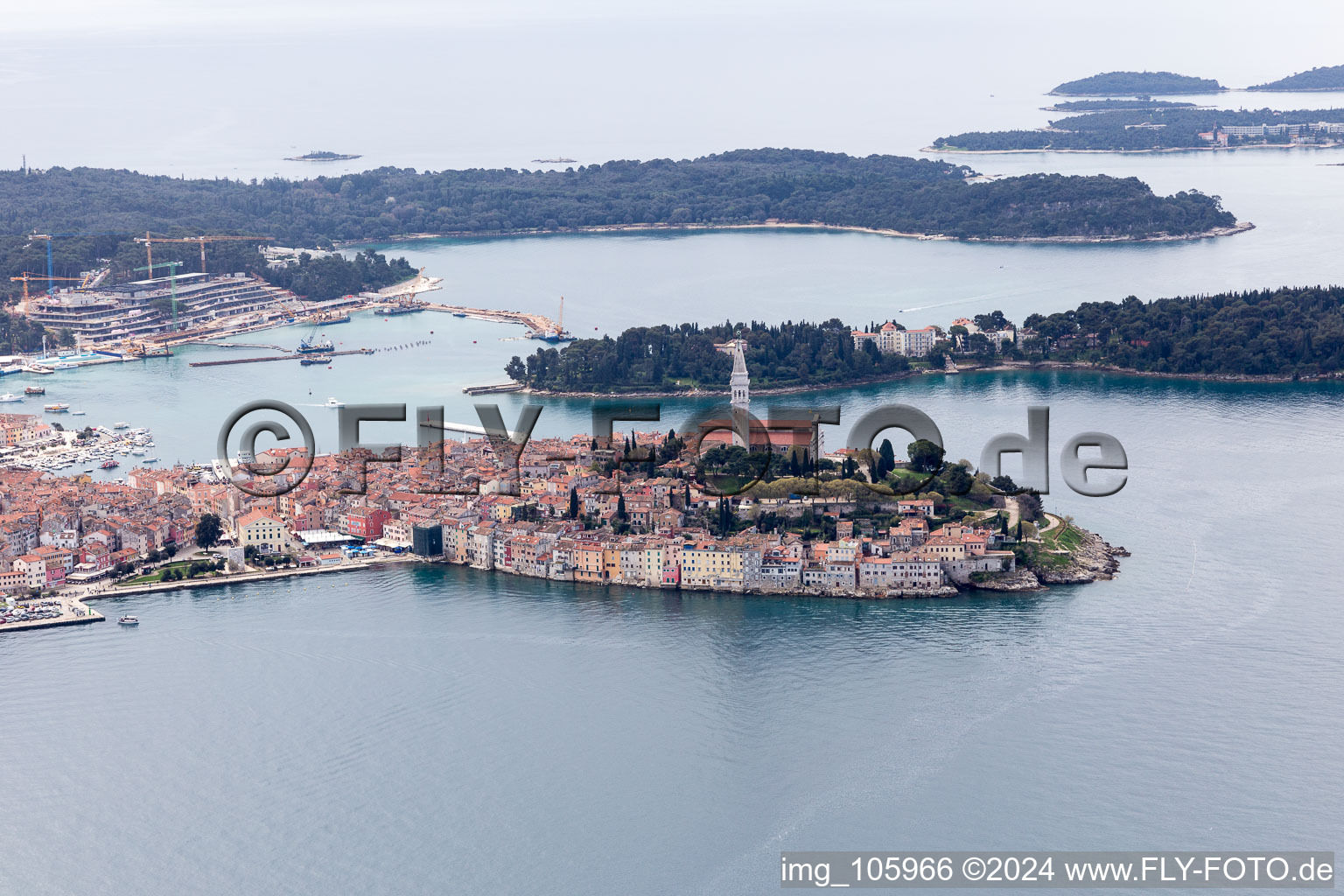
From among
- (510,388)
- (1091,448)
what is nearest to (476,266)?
(510,388)

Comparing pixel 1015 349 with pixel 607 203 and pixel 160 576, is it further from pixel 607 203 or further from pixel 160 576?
pixel 607 203

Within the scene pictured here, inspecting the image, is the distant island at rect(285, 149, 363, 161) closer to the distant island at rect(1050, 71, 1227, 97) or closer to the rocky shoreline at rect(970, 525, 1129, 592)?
the distant island at rect(1050, 71, 1227, 97)

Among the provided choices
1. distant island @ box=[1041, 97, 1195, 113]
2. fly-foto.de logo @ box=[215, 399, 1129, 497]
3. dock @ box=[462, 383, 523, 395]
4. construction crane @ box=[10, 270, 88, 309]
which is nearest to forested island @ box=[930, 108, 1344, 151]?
distant island @ box=[1041, 97, 1195, 113]

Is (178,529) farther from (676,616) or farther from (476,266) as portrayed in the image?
(476,266)

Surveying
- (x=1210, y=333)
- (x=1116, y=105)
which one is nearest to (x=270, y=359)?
(x=1210, y=333)

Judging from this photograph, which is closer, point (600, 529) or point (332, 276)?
point (600, 529)

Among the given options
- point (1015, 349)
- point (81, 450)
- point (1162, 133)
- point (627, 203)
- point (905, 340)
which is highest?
point (1162, 133)
